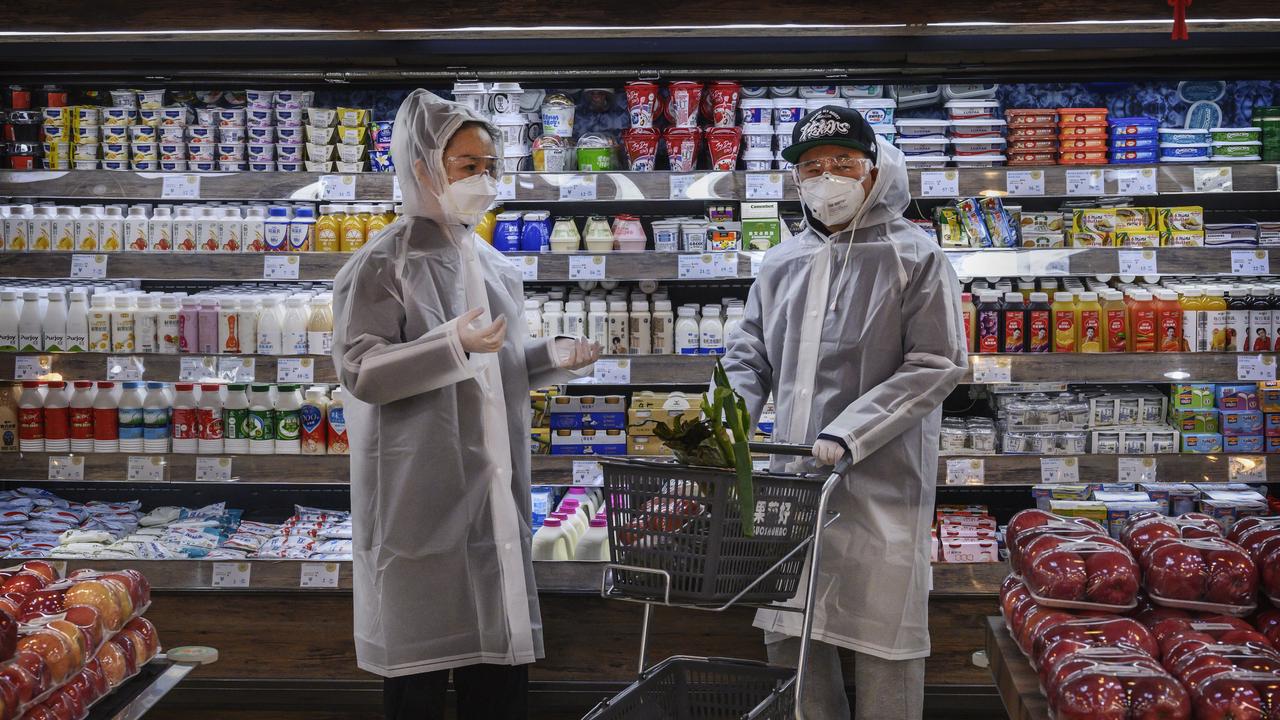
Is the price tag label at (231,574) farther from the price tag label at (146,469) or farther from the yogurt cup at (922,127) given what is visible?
the yogurt cup at (922,127)

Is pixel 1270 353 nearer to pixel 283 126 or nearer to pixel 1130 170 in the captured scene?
pixel 1130 170

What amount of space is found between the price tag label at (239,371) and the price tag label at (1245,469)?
3.77m

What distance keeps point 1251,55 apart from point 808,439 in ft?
10.0

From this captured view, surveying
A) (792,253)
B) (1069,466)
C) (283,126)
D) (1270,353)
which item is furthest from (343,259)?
(1270,353)

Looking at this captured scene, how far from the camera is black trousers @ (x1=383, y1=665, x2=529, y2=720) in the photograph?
275 centimetres

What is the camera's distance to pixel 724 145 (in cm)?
445

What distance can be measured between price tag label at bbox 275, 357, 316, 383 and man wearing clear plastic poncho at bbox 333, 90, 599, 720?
5.27ft

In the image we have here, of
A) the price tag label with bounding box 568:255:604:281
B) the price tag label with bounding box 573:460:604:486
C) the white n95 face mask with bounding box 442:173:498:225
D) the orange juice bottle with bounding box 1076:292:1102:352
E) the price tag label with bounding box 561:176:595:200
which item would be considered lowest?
the price tag label with bounding box 573:460:604:486

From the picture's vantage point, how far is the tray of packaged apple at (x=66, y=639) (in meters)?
2.15

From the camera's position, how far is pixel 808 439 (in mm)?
2895

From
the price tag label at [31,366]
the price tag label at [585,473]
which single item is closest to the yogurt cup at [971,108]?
the price tag label at [585,473]

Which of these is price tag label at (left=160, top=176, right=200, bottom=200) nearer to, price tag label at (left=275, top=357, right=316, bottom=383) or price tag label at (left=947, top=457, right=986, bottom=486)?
price tag label at (left=275, top=357, right=316, bottom=383)

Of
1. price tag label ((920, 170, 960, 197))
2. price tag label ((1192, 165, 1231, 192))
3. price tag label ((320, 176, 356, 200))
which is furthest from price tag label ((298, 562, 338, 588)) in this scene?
price tag label ((1192, 165, 1231, 192))

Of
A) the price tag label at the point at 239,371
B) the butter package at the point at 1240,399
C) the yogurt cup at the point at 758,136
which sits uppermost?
the yogurt cup at the point at 758,136
